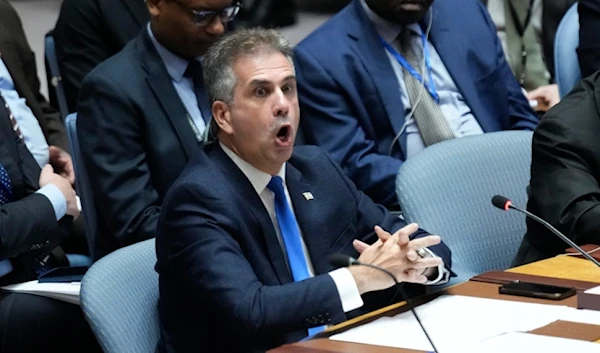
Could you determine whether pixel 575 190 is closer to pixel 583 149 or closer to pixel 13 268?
pixel 583 149

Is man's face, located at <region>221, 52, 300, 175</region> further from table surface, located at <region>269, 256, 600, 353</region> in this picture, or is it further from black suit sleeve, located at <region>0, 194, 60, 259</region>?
black suit sleeve, located at <region>0, 194, 60, 259</region>

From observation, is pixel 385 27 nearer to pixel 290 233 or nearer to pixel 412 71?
pixel 412 71

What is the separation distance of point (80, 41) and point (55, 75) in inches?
9.6

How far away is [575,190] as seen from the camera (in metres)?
3.28

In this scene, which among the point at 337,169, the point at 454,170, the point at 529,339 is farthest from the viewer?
the point at 454,170

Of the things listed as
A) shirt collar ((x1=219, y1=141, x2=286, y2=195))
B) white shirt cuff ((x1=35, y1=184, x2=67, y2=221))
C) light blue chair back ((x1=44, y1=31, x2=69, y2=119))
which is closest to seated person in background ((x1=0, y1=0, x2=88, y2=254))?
light blue chair back ((x1=44, y1=31, x2=69, y2=119))

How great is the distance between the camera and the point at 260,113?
9.87 feet

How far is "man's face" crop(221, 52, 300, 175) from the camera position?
297cm

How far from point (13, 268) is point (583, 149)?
1.77 meters

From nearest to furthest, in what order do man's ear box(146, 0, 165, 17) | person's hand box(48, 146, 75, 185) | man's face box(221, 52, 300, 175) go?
man's face box(221, 52, 300, 175)
man's ear box(146, 0, 165, 17)
person's hand box(48, 146, 75, 185)

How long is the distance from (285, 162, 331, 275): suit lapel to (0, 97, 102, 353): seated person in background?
969 millimetres

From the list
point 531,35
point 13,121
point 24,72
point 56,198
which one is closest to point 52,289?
point 56,198

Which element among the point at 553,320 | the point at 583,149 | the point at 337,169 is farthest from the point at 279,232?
the point at 583,149

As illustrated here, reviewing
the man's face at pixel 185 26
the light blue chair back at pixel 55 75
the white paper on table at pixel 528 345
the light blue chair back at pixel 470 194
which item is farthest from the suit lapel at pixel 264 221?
the light blue chair back at pixel 55 75
